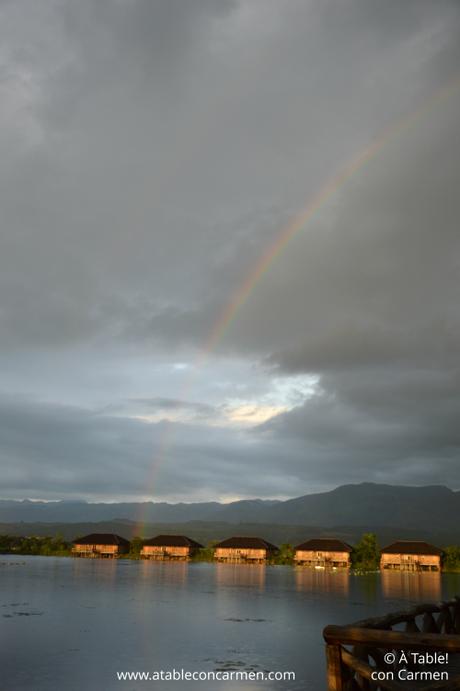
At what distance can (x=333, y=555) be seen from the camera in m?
147

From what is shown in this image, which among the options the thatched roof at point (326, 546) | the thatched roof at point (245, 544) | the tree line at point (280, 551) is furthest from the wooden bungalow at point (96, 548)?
the thatched roof at point (326, 546)

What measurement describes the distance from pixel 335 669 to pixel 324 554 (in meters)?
149

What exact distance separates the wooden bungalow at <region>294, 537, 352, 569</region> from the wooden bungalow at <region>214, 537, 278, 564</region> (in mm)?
8682

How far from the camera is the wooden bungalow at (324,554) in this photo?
146375 millimetres

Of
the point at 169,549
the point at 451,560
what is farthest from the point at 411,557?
the point at 169,549

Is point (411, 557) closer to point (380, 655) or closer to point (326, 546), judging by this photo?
point (326, 546)

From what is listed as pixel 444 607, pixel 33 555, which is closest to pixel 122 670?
pixel 444 607

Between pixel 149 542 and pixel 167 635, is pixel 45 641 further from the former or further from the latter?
pixel 149 542

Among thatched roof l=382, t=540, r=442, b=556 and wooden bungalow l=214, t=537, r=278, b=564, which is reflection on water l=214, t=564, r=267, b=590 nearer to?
wooden bungalow l=214, t=537, r=278, b=564

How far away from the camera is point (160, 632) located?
34.0 m

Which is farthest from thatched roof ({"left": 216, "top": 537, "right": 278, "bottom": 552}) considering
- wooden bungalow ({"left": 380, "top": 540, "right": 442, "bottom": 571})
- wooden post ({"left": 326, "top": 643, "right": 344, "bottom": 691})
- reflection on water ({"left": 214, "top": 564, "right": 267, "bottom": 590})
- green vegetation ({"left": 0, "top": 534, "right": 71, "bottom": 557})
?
wooden post ({"left": 326, "top": 643, "right": 344, "bottom": 691})

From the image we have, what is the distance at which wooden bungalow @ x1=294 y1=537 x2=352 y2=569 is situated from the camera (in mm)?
146375

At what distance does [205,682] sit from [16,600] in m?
34.9

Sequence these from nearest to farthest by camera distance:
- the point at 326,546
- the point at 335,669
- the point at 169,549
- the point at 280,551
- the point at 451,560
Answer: the point at 335,669
the point at 451,560
the point at 326,546
the point at 169,549
the point at 280,551
